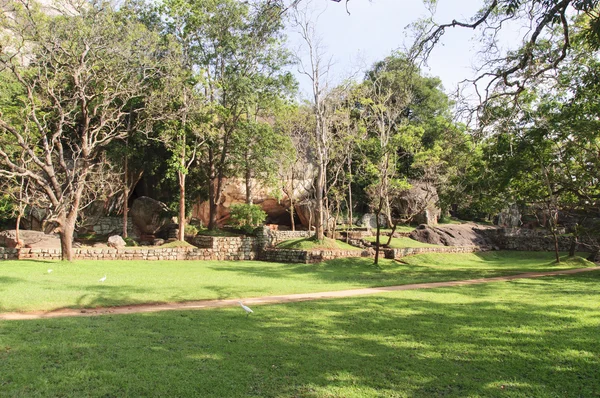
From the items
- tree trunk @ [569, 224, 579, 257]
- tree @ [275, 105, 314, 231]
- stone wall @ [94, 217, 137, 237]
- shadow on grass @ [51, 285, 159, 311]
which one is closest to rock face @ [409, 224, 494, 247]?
tree trunk @ [569, 224, 579, 257]

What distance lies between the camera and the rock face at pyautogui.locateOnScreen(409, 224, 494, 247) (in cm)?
2925

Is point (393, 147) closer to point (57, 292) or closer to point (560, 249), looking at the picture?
point (57, 292)

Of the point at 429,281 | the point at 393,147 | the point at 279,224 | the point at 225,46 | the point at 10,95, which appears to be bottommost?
the point at 429,281

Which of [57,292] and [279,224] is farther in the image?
[279,224]

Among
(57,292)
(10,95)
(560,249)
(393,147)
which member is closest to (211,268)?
(57,292)

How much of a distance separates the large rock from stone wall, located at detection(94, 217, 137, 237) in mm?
602

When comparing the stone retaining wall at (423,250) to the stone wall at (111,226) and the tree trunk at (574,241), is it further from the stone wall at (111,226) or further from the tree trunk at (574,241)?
the stone wall at (111,226)

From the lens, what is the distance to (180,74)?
76.7 ft

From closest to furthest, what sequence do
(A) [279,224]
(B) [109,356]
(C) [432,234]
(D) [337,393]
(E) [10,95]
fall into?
1. (D) [337,393]
2. (B) [109,356]
3. (E) [10,95]
4. (C) [432,234]
5. (A) [279,224]

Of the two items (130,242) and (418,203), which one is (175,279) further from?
(418,203)

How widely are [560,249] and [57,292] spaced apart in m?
31.0

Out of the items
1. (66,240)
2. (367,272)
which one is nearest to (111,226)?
(66,240)

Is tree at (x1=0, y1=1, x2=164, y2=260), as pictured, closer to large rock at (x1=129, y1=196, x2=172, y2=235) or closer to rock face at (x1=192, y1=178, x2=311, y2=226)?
large rock at (x1=129, y1=196, x2=172, y2=235)

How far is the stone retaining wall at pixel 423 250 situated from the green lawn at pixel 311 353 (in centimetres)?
1492
